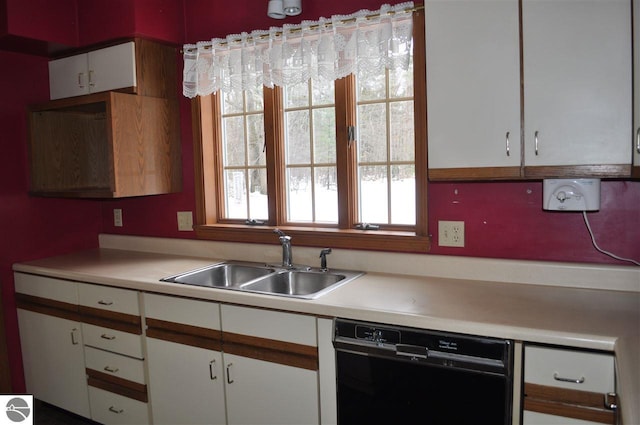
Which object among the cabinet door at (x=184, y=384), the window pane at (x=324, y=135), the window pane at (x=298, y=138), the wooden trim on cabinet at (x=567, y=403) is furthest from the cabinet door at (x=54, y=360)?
the wooden trim on cabinet at (x=567, y=403)

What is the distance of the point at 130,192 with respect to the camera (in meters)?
2.77

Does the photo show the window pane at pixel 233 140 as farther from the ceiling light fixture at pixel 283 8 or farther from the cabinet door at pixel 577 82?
the cabinet door at pixel 577 82

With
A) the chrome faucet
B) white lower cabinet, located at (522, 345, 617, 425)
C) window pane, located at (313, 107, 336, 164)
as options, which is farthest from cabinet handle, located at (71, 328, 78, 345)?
white lower cabinet, located at (522, 345, 617, 425)

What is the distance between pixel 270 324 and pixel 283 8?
154cm

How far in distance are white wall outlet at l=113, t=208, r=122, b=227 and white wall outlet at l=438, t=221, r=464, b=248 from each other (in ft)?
7.24

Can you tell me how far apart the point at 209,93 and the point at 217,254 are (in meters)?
0.93

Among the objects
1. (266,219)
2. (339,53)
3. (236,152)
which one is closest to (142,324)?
(266,219)

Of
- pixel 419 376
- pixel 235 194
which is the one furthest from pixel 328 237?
pixel 419 376

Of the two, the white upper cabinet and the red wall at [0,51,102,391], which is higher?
the white upper cabinet

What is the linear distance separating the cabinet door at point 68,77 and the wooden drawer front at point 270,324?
1.75 metres

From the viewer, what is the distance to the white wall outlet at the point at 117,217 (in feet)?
11.1

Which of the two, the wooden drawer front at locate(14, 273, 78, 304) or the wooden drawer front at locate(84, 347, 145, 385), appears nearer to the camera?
the wooden drawer front at locate(84, 347, 145, 385)

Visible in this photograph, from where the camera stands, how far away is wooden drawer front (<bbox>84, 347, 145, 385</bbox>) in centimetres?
247

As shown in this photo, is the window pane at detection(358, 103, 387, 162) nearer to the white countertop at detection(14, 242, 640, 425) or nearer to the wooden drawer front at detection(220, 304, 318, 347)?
the white countertop at detection(14, 242, 640, 425)
